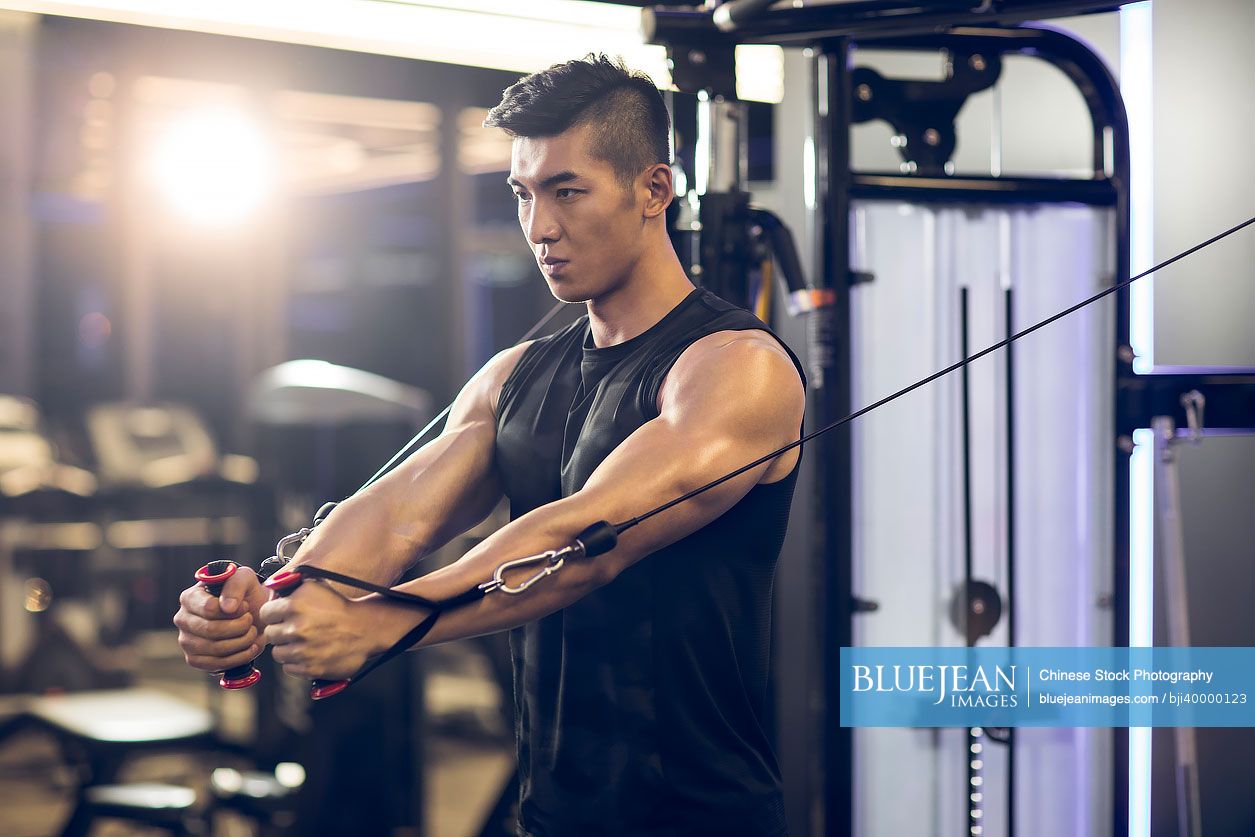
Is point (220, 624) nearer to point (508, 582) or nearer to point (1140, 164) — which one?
point (508, 582)

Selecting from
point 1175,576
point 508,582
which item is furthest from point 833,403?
point 508,582

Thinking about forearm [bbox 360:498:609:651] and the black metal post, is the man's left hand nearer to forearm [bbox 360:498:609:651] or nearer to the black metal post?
forearm [bbox 360:498:609:651]

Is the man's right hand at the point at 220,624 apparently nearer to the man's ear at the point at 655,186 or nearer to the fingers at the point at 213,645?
the fingers at the point at 213,645

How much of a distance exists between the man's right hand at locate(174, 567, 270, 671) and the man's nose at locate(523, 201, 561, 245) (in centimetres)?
52

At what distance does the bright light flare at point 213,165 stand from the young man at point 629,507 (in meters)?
4.40

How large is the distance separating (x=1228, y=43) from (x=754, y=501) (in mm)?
2005

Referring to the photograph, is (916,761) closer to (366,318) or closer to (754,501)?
→ (754,501)

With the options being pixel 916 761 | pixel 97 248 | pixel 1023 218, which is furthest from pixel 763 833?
pixel 97 248

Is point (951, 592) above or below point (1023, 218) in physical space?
below

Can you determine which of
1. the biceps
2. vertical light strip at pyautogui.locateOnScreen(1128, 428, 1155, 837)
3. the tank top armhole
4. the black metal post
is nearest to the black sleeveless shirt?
the tank top armhole

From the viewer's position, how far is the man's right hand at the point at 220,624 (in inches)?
50.5

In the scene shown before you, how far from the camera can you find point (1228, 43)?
2.73m

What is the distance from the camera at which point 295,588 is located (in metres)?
1.22

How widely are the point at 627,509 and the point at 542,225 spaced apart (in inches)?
15.2
